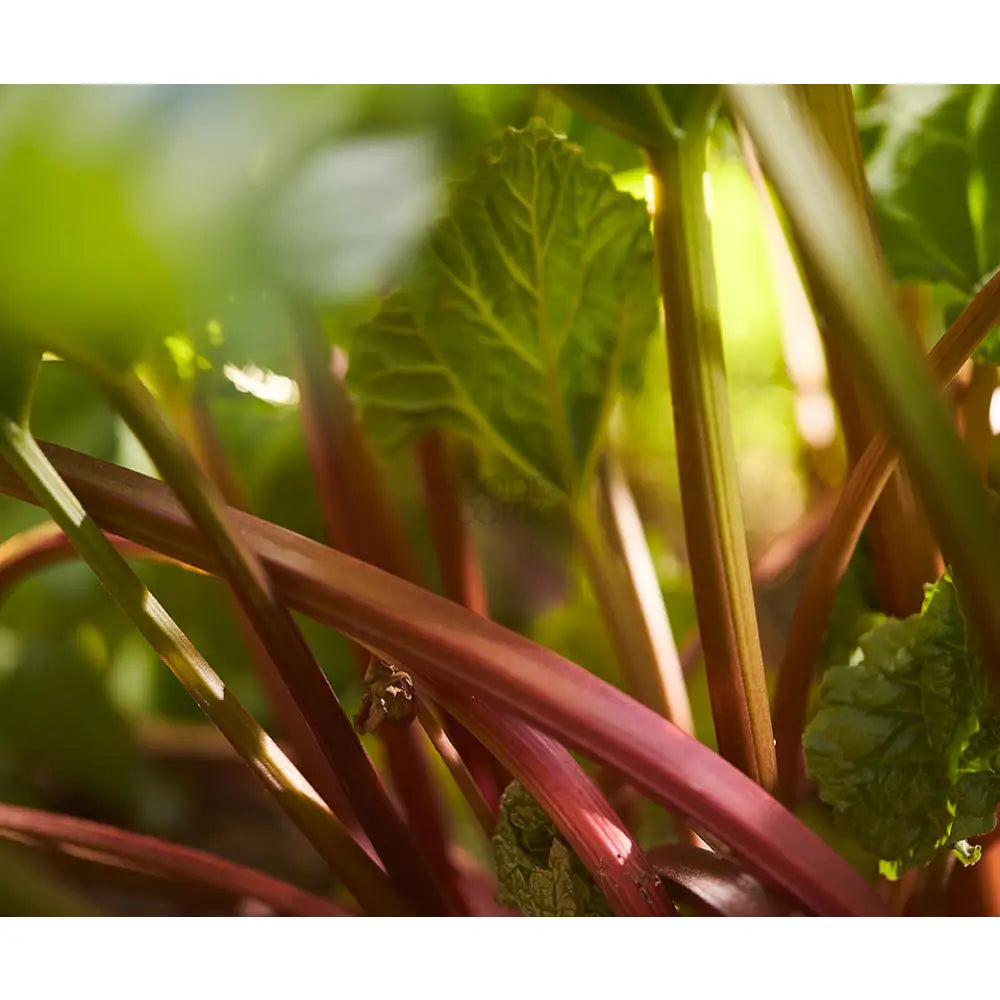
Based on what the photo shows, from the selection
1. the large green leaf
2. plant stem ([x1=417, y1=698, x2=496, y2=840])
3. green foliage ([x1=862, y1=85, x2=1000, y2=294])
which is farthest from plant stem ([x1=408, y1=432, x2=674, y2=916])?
green foliage ([x1=862, y1=85, x2=1000, y2=294])

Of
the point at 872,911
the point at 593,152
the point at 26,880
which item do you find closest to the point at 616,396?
the point at 593,152

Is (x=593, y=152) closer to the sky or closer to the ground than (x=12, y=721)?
closer to the sky

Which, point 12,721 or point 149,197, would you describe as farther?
point 12,721

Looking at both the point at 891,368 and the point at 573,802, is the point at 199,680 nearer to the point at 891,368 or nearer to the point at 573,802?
the point at 573,802

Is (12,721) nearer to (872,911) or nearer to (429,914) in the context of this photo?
(429,914)

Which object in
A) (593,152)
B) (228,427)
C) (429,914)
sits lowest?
(429,914)
